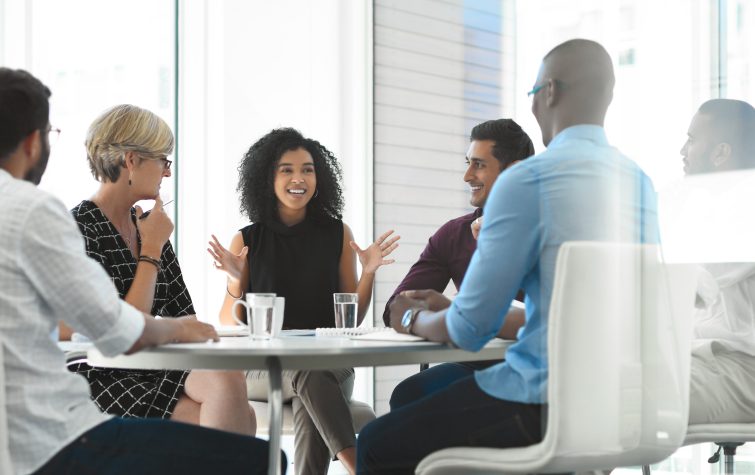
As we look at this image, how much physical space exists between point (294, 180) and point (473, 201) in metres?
0.72

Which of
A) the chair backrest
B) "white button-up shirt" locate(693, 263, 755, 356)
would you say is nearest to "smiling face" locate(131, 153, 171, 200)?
the chair backrest

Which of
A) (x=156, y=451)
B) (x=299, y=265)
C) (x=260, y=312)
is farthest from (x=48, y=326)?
(x=299, y=265)

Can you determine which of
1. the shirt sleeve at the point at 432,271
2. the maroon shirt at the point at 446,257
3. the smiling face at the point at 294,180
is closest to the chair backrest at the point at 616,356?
the maroon shirt at the point at 446,257

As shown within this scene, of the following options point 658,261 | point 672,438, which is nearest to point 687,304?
point 658,261

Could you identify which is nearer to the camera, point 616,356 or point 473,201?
point 616,356

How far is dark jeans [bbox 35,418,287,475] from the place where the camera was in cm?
154

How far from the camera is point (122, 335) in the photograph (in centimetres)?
161

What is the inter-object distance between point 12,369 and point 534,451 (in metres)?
0.96

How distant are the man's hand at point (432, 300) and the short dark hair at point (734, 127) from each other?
2.54 ft

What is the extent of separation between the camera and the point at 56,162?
13.6ft

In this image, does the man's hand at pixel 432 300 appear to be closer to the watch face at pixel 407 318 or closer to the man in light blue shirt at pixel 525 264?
the watch face at pixel 407 318

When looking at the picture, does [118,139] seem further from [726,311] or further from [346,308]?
[726,311]

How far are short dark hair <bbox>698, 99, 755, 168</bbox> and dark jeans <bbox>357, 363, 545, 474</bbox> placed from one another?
2.88ft

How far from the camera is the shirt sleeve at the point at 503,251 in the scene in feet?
5.86
